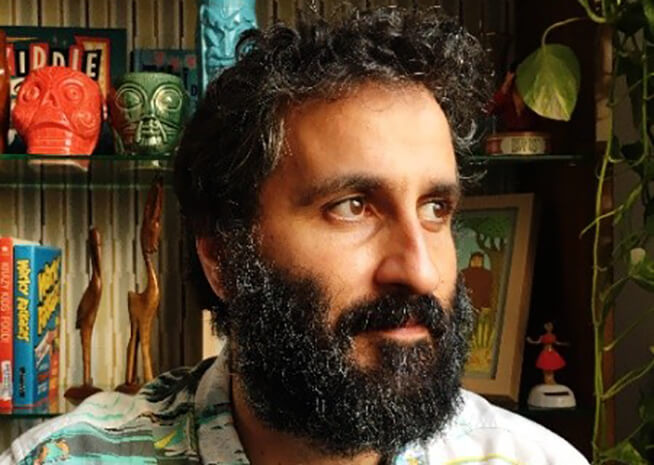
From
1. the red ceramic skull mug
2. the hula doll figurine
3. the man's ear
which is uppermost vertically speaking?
the red ceramic skull mug

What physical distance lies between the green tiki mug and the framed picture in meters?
0.45

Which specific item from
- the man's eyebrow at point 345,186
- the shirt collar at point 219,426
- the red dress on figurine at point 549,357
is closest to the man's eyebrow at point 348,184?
the man's eyebrow at point 345,186

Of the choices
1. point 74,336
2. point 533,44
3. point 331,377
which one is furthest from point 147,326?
point 533,44

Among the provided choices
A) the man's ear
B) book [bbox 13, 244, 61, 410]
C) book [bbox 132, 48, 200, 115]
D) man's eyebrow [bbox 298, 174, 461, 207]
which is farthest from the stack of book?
man's eyebrow [bbox 298, 174, 461, 207]

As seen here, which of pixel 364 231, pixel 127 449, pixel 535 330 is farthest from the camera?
pixel 535 330

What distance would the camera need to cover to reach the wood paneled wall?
6.00 ft

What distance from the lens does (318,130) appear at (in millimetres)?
1104

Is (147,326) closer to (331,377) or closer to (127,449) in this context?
(127,449)

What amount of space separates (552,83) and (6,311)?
2.81 feet

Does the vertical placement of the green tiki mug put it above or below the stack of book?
above

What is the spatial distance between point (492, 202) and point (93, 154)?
62cm

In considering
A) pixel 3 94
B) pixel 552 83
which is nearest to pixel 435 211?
pixel 552 83

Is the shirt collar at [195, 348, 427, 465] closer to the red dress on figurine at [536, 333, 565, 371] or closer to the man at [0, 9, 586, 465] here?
the man at [0, 9, 586, 465]

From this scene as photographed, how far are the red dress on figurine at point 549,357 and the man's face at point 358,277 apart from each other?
1.77ft
